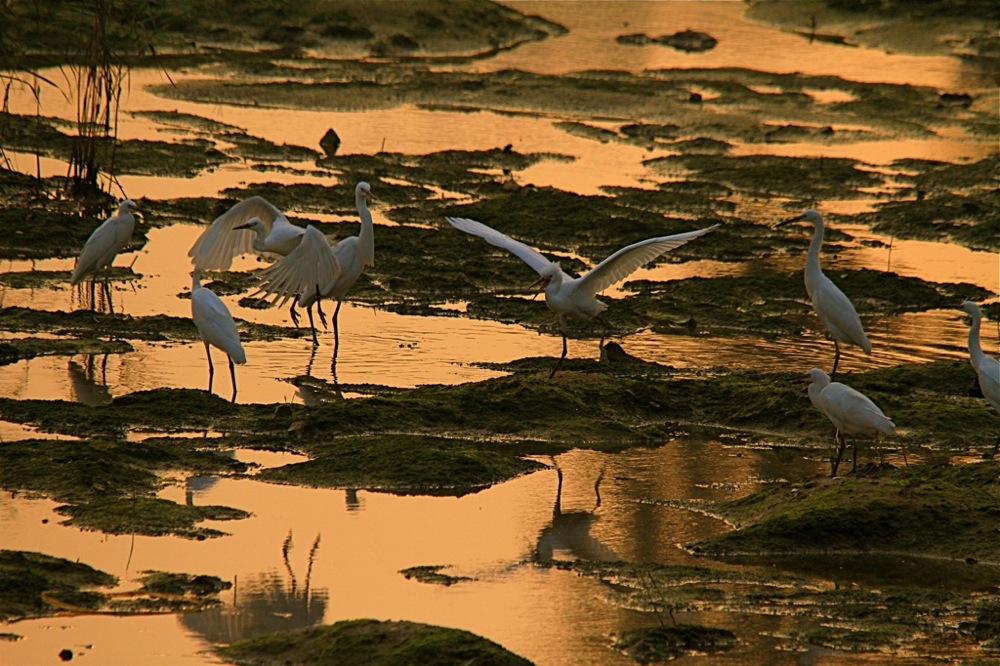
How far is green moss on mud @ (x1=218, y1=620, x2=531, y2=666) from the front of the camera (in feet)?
19.9

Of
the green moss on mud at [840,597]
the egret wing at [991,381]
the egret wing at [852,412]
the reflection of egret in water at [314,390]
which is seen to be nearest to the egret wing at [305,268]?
the reflection of egret in water at [314,390]

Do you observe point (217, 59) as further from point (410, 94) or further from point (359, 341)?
point (359, 341)

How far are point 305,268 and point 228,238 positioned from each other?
1.23m

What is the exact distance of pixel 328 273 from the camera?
12.8 m

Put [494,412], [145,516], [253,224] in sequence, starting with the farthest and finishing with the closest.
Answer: [253,224]
[494,412]
[145,516]

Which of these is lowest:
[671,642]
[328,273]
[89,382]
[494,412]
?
[671,642]

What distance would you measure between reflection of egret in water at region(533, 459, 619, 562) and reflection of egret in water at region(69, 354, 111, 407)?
3.32 meters

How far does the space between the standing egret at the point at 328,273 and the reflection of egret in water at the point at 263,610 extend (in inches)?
186

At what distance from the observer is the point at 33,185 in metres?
16.9

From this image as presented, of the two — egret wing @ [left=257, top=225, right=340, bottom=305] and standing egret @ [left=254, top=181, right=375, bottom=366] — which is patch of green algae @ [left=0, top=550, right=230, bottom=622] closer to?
standing egret @ [left=254, top=181, right=375, bottom=366]

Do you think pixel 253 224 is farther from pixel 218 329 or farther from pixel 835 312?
pixel 835 312

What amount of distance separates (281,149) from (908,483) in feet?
45.9

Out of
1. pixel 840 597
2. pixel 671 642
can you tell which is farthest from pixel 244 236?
pixel 671 642

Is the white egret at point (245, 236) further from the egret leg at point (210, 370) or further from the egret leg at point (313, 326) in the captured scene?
the egret leg at point (210, 370)
